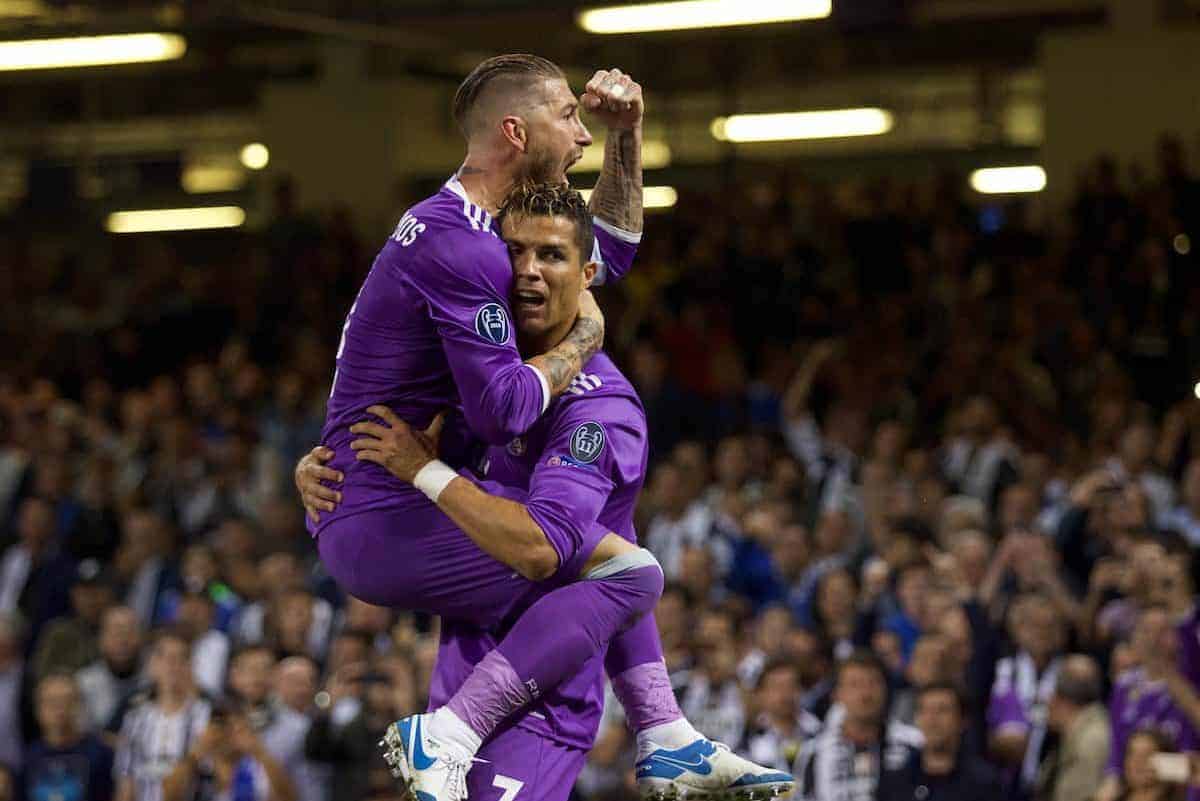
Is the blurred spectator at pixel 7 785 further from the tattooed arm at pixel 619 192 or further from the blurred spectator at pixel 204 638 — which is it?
the tattooed arm at pixel 619 192

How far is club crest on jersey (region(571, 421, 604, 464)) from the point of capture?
423 centimetres

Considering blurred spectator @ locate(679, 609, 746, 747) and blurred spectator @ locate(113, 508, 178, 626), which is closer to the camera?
blurred spectator @ locate(679, 609, 746, 747)

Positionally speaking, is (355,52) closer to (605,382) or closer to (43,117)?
(43,117)

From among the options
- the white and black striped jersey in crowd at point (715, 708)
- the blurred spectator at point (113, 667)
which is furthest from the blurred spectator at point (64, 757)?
the white and black striped jersey in crowd at point (715, 708)

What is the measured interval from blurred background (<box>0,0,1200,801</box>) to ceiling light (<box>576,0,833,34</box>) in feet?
0.15

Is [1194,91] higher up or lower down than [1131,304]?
higher up

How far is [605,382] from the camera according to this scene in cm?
439

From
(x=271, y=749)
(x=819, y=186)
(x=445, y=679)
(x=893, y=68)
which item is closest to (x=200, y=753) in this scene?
(x=271, y=749)

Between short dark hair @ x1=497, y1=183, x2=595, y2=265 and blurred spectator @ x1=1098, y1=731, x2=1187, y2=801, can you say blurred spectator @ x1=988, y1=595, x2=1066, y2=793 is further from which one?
short dark hair @ x1=497, y1=183, x2=595, y2=265

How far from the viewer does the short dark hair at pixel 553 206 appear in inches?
166

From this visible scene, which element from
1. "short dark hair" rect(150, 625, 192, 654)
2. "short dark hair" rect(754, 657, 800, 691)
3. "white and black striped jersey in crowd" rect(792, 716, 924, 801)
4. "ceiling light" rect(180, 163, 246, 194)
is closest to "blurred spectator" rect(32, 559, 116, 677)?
"short dark hair" rect(150, 625, 192, 654)

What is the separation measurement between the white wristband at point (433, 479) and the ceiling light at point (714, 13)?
7370 mm

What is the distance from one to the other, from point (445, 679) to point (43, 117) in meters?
17.4

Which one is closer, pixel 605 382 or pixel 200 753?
pixel 605 382
